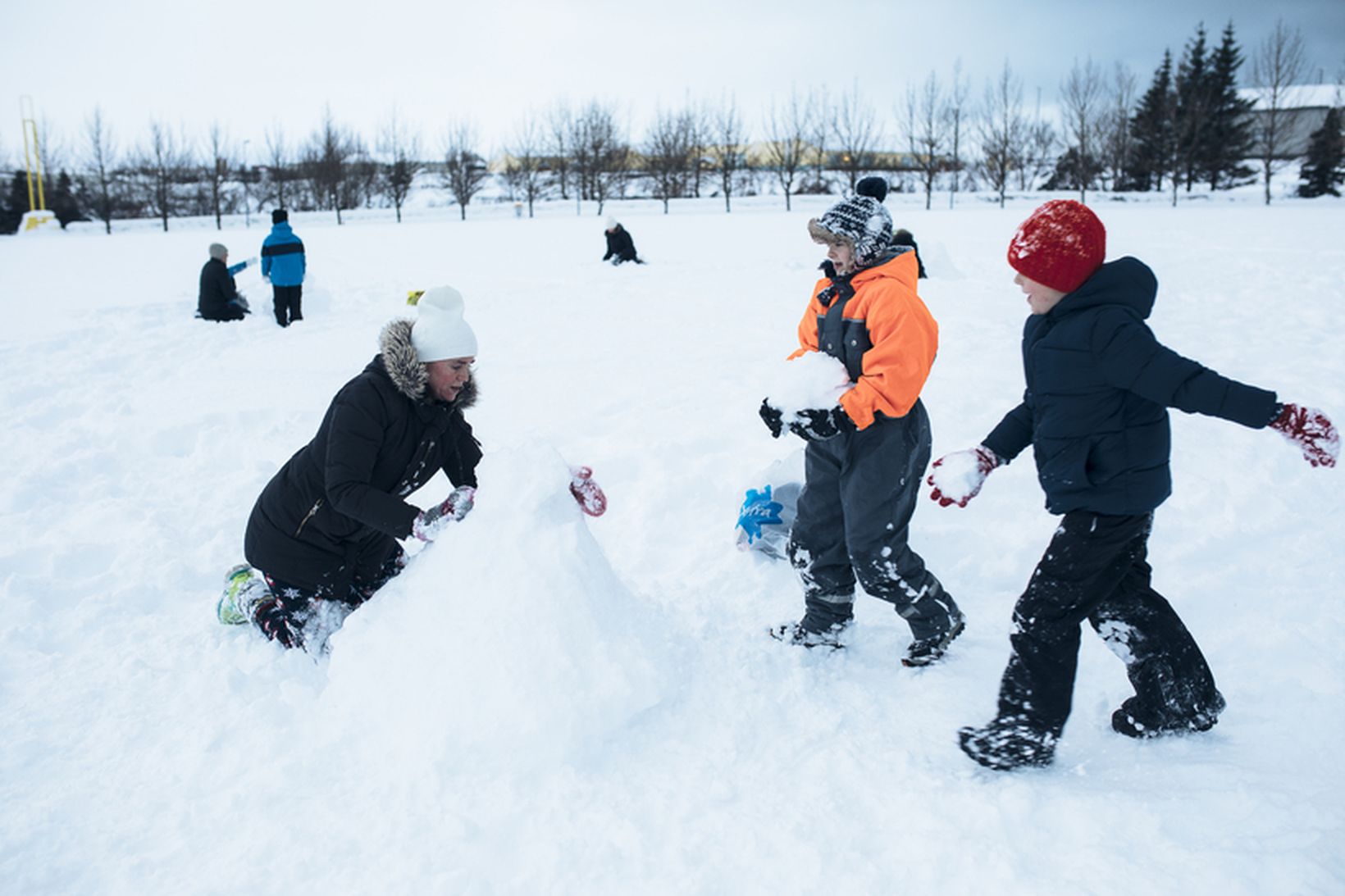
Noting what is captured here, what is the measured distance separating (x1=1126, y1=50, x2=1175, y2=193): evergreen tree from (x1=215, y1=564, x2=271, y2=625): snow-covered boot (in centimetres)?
4272

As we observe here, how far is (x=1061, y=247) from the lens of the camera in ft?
6.79

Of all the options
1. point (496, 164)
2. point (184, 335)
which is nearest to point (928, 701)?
point (184, 335)

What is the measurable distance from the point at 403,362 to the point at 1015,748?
2.20 m

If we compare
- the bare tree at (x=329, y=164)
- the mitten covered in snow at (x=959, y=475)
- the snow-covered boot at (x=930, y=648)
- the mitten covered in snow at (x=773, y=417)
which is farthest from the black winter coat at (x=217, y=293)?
the bare tree at (x=329, y=164)

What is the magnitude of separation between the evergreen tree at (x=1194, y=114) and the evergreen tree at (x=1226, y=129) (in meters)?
0.19

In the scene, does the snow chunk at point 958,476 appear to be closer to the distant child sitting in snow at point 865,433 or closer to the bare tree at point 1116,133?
the distant child sitting in snow at point 865,433

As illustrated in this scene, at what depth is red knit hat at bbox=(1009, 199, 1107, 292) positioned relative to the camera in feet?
6.76

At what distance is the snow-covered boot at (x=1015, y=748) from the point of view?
7.29 feet

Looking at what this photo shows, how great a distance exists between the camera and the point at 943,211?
2928 cm

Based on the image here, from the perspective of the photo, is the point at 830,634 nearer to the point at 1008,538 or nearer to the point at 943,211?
the point at 1008,538

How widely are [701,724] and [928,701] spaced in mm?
737

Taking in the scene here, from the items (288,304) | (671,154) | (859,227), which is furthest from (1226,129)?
(859,227)

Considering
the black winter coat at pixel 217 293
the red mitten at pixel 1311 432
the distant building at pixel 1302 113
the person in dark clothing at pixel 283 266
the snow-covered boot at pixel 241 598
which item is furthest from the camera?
the distant building at pixel 1302 113

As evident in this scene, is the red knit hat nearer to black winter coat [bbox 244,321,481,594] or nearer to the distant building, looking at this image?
black winter coat [bbox 244,321,481,594]
